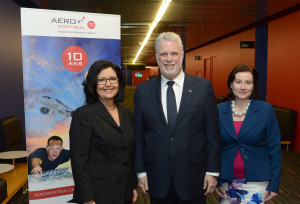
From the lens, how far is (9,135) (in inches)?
202

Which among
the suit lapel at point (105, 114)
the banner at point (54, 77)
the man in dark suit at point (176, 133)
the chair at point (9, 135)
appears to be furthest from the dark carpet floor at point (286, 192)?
the suit lapel at point (105, 114)

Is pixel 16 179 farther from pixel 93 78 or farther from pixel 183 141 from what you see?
pixel 183 141

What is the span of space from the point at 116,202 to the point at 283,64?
6449mm

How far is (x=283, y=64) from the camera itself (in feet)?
22.5

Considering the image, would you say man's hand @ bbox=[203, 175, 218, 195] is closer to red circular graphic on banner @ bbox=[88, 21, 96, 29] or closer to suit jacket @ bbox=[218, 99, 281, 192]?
suit jacket @ bbox=[218, 99, 281, 192]

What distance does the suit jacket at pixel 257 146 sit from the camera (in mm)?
1963

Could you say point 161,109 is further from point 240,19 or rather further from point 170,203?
point 240,19

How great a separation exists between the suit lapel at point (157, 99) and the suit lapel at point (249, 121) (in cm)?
62

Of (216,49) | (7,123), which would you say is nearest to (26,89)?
(7,123)

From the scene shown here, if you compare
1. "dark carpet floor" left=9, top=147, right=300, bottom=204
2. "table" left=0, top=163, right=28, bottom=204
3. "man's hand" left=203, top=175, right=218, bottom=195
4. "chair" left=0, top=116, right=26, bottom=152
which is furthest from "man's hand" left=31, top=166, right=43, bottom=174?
"chair" left=0, top=116, right=26, bottom=152

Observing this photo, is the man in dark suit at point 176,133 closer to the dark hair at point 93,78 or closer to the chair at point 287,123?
the dark hair at point 93,78

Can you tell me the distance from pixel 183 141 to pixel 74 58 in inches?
59.1

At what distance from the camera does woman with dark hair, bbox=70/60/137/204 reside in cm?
178

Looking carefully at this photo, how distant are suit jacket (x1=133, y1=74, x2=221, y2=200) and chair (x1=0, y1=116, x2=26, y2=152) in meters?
4.06
